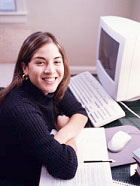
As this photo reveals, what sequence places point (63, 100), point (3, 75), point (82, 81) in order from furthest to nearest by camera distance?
point (3, 75) → point (82, 81) → point (63, 100)

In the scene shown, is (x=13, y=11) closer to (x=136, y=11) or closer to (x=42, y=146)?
(x=136, y=11)

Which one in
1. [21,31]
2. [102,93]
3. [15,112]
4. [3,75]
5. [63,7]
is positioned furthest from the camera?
[63,7]

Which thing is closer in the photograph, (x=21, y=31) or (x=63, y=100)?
(x=63, y=100)

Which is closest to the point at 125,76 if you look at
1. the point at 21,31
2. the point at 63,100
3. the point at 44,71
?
the point at 63,100

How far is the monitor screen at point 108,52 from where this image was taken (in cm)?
107

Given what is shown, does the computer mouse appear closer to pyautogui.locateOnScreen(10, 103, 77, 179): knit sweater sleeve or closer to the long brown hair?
pyautogui.locateOnScreen(10, 103, 77, 179): knit sweater sleeve

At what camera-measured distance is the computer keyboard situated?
977mm

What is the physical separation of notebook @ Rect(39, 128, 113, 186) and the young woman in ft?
0.07

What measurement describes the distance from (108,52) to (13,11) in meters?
1.36

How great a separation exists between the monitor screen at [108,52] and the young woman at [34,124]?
31 centimetres

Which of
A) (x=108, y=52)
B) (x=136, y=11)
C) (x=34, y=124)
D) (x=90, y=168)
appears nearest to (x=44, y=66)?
(x=34, y=124)

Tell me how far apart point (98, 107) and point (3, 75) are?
0.96 m

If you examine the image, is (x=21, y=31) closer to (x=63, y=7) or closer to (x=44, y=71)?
(x=63, y=7)

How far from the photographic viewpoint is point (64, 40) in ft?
7.50
